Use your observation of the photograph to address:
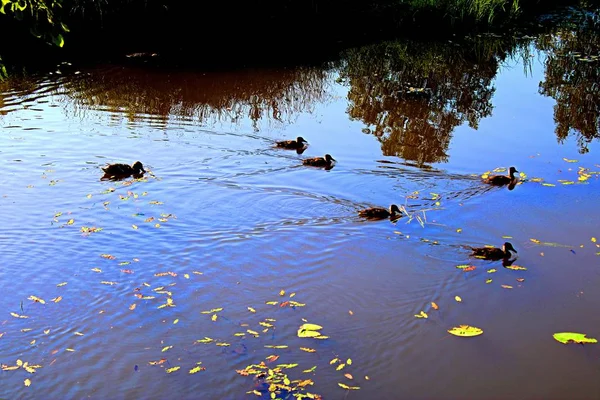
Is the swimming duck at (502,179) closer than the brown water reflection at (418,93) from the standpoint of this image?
Yes

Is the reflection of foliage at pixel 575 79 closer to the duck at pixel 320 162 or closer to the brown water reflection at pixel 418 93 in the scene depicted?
the brown water reflection at pixel 418 93

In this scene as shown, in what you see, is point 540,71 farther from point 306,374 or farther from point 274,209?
point 306,374

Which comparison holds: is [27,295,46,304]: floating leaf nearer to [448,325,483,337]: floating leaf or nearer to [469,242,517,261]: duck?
[448,325,483,337]: floating leaf

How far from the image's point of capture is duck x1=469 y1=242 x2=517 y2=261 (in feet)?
23.9

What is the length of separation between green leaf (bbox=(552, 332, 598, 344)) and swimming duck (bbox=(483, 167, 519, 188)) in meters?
3.67

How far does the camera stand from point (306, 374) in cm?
541

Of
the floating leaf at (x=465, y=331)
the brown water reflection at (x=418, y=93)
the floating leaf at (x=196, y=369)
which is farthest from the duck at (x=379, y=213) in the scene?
the floating leaf at (x=196, y=369)

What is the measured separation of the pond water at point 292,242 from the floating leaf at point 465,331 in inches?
3.3

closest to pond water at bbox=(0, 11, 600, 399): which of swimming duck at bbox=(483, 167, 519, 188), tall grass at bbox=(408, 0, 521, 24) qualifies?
swimming duck at bbox=(483, 167, 519, 188)

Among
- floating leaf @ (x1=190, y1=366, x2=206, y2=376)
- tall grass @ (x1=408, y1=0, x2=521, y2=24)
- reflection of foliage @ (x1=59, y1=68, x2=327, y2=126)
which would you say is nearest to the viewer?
floating leaf @ (x1=190, y1=366, x2=206, y2=376)

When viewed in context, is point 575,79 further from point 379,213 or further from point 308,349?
point 308,349

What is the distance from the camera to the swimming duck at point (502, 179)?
9375mm

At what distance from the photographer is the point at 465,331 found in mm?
6039

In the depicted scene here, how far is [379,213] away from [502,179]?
2.16m
